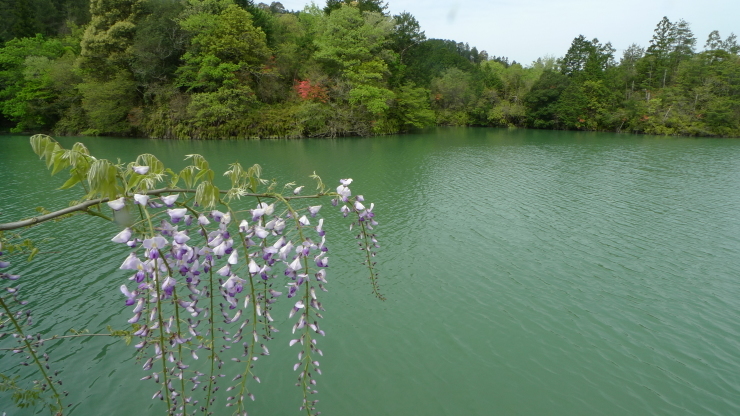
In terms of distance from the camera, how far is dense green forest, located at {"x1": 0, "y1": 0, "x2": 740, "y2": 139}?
28750mm

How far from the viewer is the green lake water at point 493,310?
4.70 meters

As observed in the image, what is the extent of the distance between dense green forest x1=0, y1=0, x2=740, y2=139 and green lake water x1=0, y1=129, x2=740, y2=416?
1820 cm

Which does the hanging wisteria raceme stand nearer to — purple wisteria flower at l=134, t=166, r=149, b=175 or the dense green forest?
purple wisteria flower at l=134, t=166, r=149, b=175

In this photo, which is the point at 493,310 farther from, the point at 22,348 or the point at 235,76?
the point at 235,76

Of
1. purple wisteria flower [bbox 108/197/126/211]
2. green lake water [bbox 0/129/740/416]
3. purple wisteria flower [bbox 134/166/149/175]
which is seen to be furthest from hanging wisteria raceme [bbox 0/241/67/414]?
green lake water [bbox 0/129/740/416]

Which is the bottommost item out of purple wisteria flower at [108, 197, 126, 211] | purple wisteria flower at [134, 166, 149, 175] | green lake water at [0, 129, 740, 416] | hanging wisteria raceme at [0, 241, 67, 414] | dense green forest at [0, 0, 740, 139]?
green lake water at [0, 129, 740, 416]

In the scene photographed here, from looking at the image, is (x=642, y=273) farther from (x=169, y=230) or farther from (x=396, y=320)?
(x=169, y=230)

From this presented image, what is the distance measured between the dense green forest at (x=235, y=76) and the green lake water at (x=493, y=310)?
1820cm

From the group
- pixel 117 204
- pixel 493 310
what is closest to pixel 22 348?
pixel 117 204

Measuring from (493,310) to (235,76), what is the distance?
28.7 meters

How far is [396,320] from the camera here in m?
6.16

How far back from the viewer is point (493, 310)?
6.43 m

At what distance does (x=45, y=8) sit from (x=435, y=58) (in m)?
49.9

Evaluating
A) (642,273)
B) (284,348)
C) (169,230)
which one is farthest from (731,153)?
(169,230)
